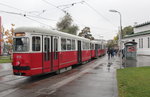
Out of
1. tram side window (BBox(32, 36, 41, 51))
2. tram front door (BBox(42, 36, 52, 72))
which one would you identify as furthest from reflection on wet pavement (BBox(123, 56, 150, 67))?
tram side window (BBox(32, 36, 41, 51))

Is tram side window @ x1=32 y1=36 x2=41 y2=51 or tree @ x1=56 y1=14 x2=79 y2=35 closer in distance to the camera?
tram side window @ x1=32 y1=36 x2=41 y2=51

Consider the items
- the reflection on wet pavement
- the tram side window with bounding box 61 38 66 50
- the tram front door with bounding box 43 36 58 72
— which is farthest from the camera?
the reflection on wet pavement

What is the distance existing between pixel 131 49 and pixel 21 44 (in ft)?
75.1

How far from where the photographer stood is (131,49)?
30.0 meters

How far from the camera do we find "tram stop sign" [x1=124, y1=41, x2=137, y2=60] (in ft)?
97.9

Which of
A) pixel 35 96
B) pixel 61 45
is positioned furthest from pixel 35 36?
pixel 35 96

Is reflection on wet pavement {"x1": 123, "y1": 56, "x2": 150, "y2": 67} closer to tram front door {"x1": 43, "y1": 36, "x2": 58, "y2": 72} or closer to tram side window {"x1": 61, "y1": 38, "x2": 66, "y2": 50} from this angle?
tram side window {"x1": 61, "y1": 38, "x2": 66, "y2": 50}

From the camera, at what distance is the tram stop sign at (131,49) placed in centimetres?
2984

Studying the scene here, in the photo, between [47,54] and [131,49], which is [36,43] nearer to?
[47,54]

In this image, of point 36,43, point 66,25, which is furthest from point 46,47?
point 66,25

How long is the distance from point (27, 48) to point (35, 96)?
3795 mm

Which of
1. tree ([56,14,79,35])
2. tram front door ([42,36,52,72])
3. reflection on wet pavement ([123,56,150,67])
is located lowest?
reflection on wet pavement ([123,56,150,67])

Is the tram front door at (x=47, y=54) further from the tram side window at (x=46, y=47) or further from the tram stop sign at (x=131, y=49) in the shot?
the tram stop sign at (x=131, y=49)

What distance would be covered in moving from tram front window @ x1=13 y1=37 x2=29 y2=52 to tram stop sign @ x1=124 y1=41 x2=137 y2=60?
22.7m
